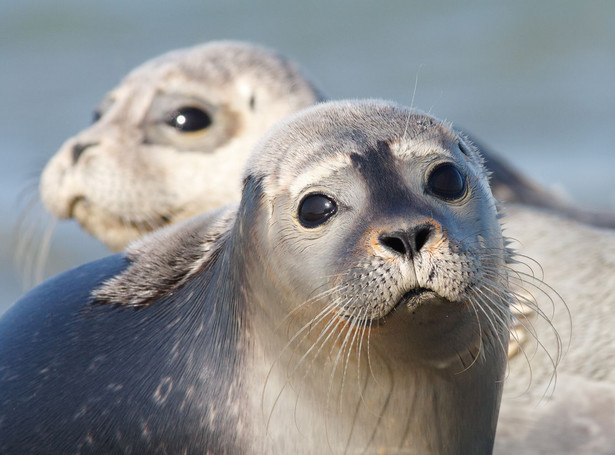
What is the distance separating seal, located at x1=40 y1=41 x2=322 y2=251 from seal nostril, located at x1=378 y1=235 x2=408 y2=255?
2922 millimetres

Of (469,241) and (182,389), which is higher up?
(469,241)

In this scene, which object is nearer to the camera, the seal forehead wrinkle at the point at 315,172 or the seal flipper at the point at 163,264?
the seal forehead wrinkle at the point at 315,172

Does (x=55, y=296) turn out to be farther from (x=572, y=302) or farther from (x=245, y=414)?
(x=572, y=302)

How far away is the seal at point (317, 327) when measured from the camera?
9.95 feet

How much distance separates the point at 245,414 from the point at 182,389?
0.20m

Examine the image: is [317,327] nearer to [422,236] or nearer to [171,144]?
[422,236]

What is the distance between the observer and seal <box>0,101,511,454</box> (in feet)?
9.95

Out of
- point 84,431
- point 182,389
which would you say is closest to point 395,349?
point 182,389

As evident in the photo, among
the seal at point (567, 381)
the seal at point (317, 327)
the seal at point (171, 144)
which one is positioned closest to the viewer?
the seal at point (317, 327)

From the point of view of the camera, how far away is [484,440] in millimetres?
3412

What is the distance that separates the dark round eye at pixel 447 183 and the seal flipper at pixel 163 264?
76cm

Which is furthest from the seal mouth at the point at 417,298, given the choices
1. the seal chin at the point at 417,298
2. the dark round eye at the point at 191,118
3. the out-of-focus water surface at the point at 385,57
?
the out-of-focus water surface at the point at 385,57

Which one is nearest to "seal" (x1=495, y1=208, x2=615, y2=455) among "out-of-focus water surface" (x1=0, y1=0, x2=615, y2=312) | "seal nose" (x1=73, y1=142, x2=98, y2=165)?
"seal nose" (x1=73, y1=142, x2=98, y2=165)

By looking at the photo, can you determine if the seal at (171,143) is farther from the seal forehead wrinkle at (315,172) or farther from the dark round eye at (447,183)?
the dark round eye at (447,183)
